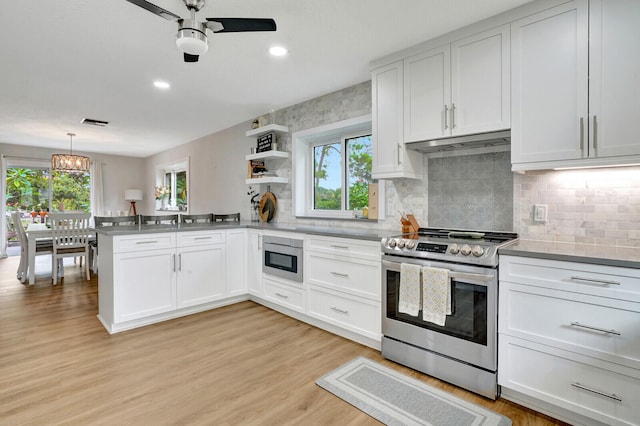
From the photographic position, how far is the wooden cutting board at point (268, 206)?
436 centimetres

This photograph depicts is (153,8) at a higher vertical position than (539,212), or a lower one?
higher


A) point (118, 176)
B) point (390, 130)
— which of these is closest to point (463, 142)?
point (390, 130)

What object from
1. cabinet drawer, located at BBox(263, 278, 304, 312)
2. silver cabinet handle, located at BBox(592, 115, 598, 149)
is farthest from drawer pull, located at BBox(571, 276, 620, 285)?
cabinet drawer, located at BBox(263, 278, 304, 312)

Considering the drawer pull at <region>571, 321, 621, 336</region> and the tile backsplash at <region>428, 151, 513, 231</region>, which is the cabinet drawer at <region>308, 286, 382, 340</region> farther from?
the drawer pull at <region>571, 321, 621, 336</region>

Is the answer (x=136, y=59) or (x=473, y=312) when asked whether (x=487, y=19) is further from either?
(x=136, y=59)

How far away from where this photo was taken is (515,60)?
2.06 m

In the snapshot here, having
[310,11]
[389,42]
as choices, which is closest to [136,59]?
[310,11]

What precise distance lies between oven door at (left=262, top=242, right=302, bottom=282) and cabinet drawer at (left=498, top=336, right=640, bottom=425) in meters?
1.84

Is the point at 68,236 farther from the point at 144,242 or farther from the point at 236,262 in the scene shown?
the point at 236,262

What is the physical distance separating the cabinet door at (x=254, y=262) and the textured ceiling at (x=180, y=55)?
5.38ft

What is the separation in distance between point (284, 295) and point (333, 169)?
1.57 metres

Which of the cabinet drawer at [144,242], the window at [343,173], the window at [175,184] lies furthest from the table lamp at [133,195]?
the window at [343,173]

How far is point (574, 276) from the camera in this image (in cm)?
165

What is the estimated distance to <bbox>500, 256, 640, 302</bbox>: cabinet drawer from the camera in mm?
1507
